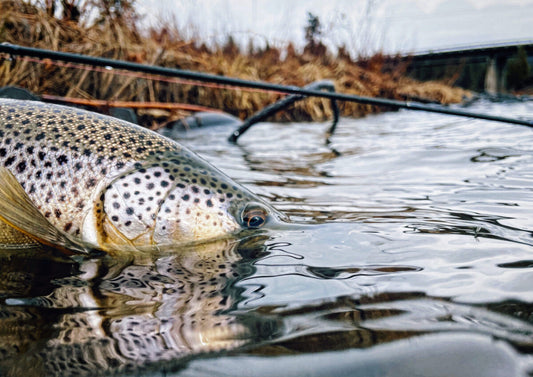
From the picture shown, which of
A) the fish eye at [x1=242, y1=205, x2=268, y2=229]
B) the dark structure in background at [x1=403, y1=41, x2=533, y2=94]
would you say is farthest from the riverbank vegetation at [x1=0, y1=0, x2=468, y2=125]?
the dark structure in background at [x1=403, y1=41, x2=533, y2=94]

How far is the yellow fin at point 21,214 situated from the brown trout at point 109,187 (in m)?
0.02

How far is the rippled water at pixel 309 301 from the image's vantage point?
1057 millimetres

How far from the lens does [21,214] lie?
1.73m

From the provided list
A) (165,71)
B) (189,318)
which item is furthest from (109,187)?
(165,71)

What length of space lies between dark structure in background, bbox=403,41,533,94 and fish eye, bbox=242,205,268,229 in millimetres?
24326

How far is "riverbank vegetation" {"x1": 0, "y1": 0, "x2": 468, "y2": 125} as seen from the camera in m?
6.79

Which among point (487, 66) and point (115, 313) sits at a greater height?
point (487, 66)

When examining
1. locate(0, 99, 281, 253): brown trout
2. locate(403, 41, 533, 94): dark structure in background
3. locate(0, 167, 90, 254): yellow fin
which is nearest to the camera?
locate(0, 167, 90, 254): yellow fin

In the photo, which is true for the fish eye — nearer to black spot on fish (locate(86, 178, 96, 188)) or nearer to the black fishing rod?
black spot on fish (locate(86, 178, 96, 188))

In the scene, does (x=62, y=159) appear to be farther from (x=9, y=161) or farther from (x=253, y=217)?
(x=253, y=217)

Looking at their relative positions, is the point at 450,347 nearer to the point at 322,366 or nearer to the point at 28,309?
the point at 322,366

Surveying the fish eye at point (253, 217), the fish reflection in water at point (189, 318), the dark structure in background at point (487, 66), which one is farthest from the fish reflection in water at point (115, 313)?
the dark structure in background at point (487, 66)

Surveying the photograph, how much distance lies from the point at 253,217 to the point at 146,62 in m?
6.81

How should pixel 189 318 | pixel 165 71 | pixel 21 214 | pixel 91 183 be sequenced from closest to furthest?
pixel 189 318 → pixel 21 214 → pixel 91 183 → pixel 165 71
